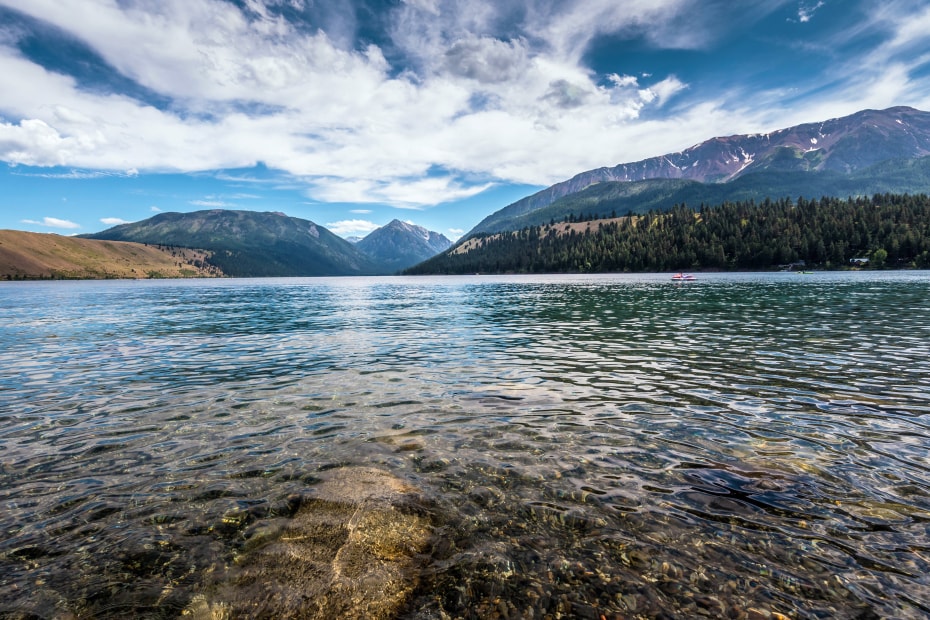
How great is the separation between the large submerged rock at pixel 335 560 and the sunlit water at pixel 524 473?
1.59ft

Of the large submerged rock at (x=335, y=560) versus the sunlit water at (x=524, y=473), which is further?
the sunlit water at (x=524, y=473)

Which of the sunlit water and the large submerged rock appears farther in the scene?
the sunlit water

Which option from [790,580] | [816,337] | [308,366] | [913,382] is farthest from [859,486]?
[816,337]

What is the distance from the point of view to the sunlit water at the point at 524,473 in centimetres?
713

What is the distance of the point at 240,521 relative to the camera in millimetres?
9297

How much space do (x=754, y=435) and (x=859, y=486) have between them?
3344 millimetres

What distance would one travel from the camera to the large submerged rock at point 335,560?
6.67m

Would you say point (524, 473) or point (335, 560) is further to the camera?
point (524, 473)

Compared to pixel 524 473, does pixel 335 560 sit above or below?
above

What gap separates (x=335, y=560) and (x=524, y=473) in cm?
543

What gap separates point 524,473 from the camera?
1142 cm

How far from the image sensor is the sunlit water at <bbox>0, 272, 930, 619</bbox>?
7129mm

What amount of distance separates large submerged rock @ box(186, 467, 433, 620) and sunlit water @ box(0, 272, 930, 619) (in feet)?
1.59

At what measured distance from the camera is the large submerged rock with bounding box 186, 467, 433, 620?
6672mm
